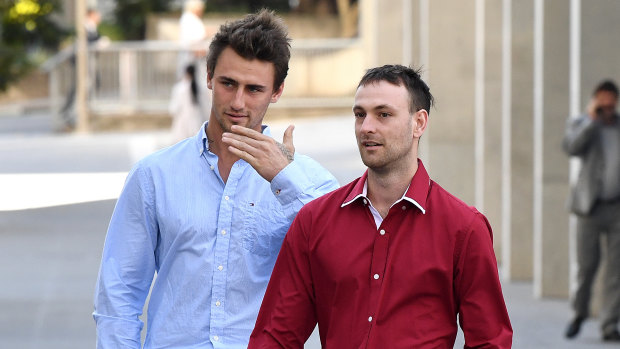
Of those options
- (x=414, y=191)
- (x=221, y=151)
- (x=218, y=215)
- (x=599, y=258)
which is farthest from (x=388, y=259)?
(x=599, y=258)

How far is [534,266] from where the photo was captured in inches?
541

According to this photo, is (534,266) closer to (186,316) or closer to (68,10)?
(186,316)

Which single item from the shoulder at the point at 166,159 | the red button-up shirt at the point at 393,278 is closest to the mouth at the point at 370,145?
the red button-up shirt at the point at 393,278

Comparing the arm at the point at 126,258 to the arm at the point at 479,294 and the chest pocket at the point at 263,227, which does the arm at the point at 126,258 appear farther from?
the arm at the point at 479,294

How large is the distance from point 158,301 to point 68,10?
40.7 meters

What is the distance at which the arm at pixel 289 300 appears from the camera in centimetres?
372

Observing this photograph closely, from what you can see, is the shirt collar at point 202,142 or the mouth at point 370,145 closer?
the mouth at point 370,145

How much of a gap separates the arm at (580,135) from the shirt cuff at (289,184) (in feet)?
23.0

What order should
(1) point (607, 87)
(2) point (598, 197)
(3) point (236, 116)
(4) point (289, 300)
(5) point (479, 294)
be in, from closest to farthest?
(5) point (479, 294), (4) point (289, 300), (3) point (236, 116), (1) point (607, 87), (2) point (598, 197)

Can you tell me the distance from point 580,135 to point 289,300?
730 centimetres

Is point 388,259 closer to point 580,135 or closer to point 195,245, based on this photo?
point 195,245

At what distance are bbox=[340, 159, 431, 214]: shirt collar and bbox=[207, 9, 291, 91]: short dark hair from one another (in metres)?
0.49

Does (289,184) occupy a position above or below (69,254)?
above

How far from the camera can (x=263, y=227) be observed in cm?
402
